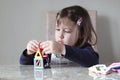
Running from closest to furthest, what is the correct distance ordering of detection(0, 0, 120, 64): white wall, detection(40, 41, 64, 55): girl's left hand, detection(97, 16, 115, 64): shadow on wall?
detection(40, 41, 64, 55): girl's left hand, detection(0, 0, 120, 64): white wall, detection(97, 16, 115, 64): shadow on wall

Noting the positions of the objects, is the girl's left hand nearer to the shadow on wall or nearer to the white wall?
the white wall


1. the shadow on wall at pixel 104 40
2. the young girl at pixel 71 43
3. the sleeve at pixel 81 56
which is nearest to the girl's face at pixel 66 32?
the young girl at pixel 71 43

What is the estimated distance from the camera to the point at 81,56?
1.04m

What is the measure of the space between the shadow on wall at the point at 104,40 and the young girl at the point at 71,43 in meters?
0.89

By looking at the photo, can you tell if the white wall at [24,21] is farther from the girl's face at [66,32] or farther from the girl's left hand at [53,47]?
the girl's left hand at [53,47]

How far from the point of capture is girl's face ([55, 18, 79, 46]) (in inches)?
49.1

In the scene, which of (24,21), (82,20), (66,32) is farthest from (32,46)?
(24,21)

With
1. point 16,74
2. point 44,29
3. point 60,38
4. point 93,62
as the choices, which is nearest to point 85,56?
point 93,62

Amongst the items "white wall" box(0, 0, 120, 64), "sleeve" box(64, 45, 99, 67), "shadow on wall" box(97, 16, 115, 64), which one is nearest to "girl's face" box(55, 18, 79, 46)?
"sleeve" box(64, 45, 99, 67)

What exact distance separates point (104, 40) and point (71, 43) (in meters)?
1.03

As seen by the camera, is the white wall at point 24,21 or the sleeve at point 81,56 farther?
the white wall at point 24,21

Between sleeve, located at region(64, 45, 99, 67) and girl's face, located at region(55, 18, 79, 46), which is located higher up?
girl's face, located at region(55, 18, 79, 46)

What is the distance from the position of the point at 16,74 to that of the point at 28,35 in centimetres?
131

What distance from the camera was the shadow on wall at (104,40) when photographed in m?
2.23
